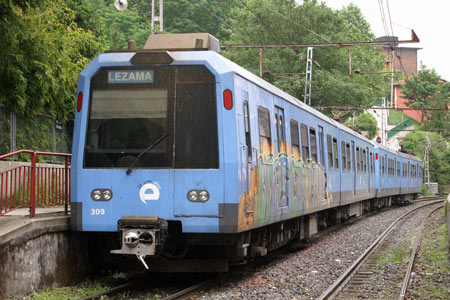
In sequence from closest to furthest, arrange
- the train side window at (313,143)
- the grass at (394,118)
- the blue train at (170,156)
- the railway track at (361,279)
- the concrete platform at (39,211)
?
the blue train at (170,156)
the railway track at (361,279)
the concrete platform at (39,211)
the train side window at (313,143)
the grass at (394,118)

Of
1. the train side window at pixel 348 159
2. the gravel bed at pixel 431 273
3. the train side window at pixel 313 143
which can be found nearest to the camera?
the gravel bed at pixel 431 273

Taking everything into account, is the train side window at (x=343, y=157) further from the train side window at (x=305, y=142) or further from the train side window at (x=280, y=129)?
the train side window at (x=280, y=129)

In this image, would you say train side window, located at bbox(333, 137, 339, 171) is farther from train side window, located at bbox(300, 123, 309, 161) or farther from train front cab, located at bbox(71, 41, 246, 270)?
train front cab, located at bbox(71, 41, 246, 270)

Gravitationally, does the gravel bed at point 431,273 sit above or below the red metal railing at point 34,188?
below

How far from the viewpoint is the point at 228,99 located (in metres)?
8.98

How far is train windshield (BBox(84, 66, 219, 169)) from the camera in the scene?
9016 millimetres

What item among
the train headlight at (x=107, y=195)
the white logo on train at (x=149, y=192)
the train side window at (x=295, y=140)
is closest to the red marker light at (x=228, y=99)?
the white logo on train at (x=149, y=192)

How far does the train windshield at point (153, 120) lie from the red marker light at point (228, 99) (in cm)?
15

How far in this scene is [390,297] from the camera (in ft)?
31.1

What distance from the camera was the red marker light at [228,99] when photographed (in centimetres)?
897

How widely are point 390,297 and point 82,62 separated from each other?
11201mm

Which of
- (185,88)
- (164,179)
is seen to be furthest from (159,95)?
(164,179)

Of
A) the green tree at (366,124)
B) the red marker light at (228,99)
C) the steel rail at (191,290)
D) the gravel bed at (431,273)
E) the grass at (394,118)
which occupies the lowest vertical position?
the gravel bed at (431,273)

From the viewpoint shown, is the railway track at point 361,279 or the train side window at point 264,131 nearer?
the railway track at point 361,279
